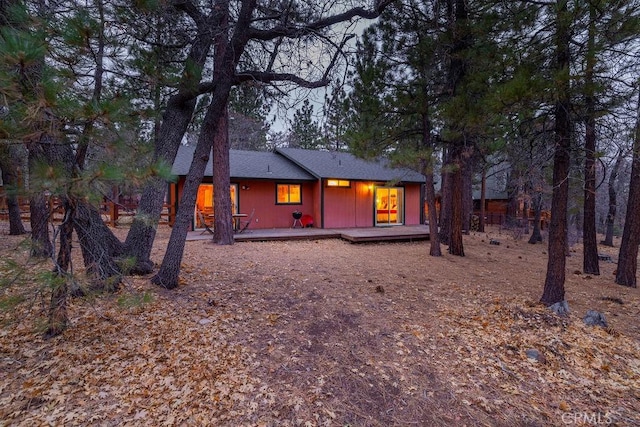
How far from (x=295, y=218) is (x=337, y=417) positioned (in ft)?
32.7

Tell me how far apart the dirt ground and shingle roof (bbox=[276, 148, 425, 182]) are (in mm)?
8045

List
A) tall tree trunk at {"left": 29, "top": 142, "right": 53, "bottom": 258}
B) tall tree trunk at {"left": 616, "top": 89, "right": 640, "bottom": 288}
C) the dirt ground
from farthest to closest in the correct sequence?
tall tree trunk at {"left": 616, "top": 89, "right": 640, "bottom": 288} < the dirt ground < tall tree trunk at {"left": 29, "top": 142, "right": 53, "bottom": 258}

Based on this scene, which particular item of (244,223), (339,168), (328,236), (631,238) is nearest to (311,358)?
(631,238)

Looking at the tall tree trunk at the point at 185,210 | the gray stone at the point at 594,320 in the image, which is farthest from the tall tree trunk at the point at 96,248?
the gray stone at the point at 594,320

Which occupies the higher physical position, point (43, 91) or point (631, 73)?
point (631, 73)

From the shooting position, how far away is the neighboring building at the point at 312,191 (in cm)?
1147

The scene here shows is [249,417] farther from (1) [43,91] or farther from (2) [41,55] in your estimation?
(2) [41,55]

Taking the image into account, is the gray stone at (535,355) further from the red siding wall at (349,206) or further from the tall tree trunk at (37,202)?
the red siding wall at (349,206)

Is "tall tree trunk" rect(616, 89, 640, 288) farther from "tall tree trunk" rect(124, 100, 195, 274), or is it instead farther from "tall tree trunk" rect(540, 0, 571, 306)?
"tall tree trunk" rect(124, 100, 195, 274)

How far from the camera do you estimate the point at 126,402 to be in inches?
86.2

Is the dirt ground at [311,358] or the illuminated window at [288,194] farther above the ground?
the illuminated window at [288,194]

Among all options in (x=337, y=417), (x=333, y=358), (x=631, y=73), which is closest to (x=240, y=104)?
(x=333, y=358)

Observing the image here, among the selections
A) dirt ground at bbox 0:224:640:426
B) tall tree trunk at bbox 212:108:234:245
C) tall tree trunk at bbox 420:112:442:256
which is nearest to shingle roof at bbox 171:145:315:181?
tall tree trunk at bbox 212:108:234:245

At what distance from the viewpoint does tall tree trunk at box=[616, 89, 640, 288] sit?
17.9ft
